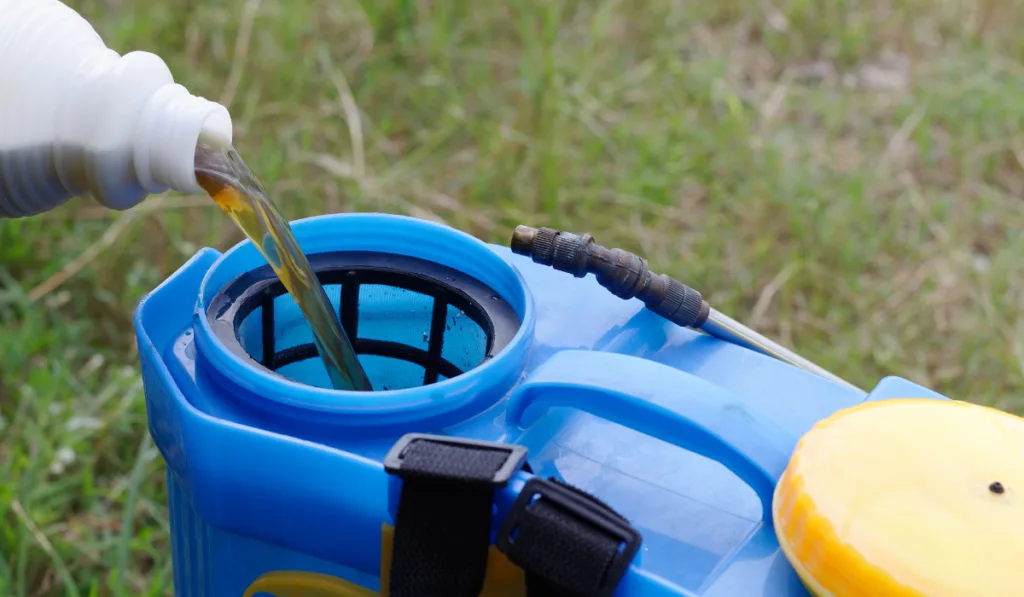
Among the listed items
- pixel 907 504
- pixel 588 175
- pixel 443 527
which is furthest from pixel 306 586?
pixel 588 175

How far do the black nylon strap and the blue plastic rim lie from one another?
68mm

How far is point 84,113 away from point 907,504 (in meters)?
0.56

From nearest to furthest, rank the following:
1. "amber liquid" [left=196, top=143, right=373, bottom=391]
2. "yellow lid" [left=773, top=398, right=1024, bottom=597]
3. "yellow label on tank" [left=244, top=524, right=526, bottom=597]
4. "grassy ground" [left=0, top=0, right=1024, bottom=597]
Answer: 1. "yellow lid" [left=773, top=398, right=1024, bottom=597]
2. "yellow label on tank" [left=244, top=524, right=526, bottom=597]
3. "amber liquid" [left=196, top=143, right=373, bottom=391]
4. "grassy ground" [left=0, top=0, right=1024, bottom=597]

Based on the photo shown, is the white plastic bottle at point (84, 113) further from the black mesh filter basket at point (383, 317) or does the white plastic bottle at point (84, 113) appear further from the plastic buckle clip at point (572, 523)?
the plastic buckle clip at point (572, 523)

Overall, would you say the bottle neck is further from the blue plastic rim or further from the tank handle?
the tank handle

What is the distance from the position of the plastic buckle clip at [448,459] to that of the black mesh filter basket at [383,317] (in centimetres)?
14

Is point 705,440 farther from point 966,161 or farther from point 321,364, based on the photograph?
point 966,161

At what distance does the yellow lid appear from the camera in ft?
1.78

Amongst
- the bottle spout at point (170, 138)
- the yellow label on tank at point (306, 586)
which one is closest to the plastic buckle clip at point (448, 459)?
the yellow label on tank at point (306, 586)

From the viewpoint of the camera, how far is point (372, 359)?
3.10 feet

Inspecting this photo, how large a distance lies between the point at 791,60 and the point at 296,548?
1759mm

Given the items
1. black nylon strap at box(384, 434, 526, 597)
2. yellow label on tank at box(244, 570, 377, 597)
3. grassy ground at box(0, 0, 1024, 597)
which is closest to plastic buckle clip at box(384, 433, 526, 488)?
black nylon strap at box(384, 434, 526, 597)

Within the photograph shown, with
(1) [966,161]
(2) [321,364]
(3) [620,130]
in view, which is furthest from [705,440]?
(1) [966,161]

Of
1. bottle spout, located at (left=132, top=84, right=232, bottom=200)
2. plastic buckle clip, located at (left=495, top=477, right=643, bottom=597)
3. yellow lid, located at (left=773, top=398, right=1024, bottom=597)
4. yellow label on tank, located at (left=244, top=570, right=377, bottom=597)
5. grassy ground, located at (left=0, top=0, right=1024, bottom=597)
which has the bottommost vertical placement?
grassy ground, located at (left=0, top=0, right=1024, bottom=597)
